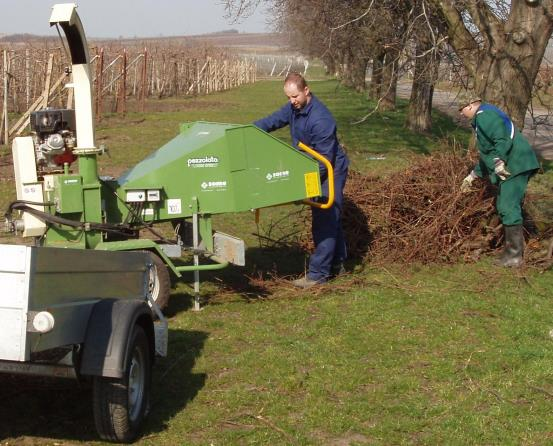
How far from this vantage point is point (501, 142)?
8555 millimetres

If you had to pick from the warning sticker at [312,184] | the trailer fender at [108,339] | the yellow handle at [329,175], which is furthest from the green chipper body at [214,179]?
the trailer fender at [108,339]

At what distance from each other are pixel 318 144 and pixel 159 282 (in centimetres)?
204

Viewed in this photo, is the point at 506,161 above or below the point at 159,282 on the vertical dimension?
above

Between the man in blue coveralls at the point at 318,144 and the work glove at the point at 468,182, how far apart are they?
1.66m

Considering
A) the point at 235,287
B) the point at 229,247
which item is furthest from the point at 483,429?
the point at 235,287

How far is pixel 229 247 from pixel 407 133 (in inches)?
670

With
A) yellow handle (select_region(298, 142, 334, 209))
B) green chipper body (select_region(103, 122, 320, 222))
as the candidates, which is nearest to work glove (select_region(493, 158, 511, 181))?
yellow handle (select_region(298, 142, 334, 209))

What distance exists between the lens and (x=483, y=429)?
5.06 metres

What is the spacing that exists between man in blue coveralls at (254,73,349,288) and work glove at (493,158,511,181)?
159 centimetres

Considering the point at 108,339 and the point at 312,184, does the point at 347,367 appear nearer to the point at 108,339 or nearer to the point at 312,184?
the point at 312,184

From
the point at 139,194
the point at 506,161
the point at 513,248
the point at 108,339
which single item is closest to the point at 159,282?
the point at 139,194

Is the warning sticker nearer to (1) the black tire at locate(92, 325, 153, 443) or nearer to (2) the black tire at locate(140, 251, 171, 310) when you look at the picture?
(2) the black tire at locate(140, 251, 171, 310)

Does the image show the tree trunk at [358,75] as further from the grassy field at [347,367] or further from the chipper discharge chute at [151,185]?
the chipper discharge chute at [151,185]

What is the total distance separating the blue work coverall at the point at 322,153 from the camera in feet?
26.2
